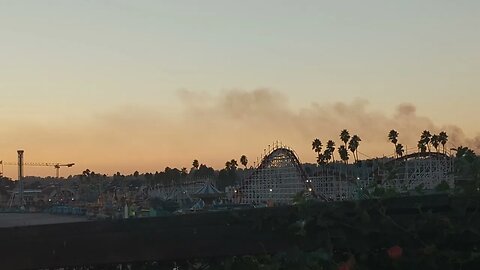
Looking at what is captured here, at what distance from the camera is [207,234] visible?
3.03 metres

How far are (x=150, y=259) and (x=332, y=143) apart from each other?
280 feet

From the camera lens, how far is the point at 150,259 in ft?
9.92

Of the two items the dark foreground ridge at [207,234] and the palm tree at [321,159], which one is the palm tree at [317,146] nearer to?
the palm tree at [321,159]

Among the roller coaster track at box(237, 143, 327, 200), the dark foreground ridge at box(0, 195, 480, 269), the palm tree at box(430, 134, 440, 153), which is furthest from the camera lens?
the palm tree at box(430, 134, 440, 153)

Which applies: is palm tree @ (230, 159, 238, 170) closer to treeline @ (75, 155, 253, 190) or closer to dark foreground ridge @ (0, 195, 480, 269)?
treeline @ (75, 155, 253, 190)

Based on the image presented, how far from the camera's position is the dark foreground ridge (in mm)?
2848

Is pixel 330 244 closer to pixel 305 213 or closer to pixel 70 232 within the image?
pixel 305 213

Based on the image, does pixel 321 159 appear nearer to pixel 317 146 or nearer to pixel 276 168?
pixel 317 146

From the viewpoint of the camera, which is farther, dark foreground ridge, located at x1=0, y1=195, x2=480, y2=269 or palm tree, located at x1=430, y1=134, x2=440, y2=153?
palm tree, located at x1=430, y1=134, x2=440, y2=153

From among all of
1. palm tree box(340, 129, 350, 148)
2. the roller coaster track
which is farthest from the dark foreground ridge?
palm tree box(340, 129, 350, 148)

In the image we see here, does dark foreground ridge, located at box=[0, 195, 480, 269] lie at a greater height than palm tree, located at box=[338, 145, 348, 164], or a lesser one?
lesser

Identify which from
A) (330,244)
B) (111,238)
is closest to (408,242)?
(330,244)

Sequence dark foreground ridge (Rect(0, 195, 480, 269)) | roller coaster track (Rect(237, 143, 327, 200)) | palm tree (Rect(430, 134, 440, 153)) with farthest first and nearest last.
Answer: palm tree (Rect(430, 134, 440, 153))
roller coaster track (Rect(237, 143, 327, 200))
dark foreground ridge (Rect(0, 195, 480, 269))

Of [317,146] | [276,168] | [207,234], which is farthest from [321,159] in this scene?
[207,234]
